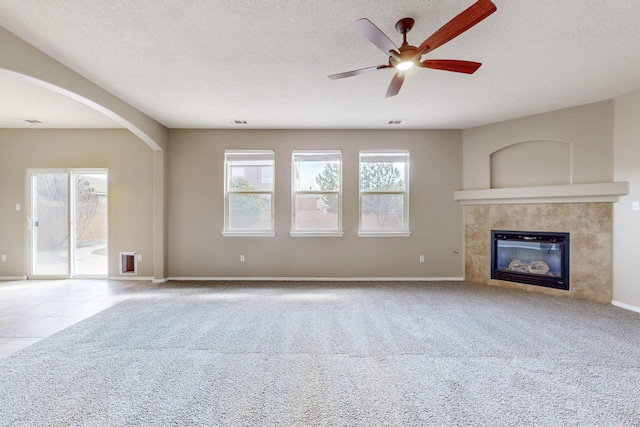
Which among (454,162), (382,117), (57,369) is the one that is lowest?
(57,369)

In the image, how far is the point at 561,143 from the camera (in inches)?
158

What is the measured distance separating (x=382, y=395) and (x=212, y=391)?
3.82ft

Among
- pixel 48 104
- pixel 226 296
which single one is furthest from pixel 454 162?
pixel 48 104

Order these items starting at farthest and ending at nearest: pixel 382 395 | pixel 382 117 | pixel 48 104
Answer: pixel 382 117 < pixel 48 104 < pixel 382 395

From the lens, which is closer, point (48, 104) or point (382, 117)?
point (48, 104)

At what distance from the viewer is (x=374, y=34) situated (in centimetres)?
182

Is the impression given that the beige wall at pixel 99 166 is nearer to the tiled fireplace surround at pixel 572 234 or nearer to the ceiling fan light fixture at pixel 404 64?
the ceiling fan light fixture at pixel 404 64

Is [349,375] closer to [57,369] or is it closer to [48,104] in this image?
[57,369]

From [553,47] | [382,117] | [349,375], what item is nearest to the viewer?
[349,375]

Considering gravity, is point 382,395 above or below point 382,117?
below

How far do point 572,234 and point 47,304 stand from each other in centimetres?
742

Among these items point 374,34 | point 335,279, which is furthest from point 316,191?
point 374,34

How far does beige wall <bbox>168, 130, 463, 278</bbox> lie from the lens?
15.7 feet

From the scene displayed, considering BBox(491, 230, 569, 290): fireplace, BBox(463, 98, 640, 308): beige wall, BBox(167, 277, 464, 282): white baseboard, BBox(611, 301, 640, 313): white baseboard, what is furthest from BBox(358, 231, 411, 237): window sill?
BBox(611, 301, 640, 313): white baseboard
